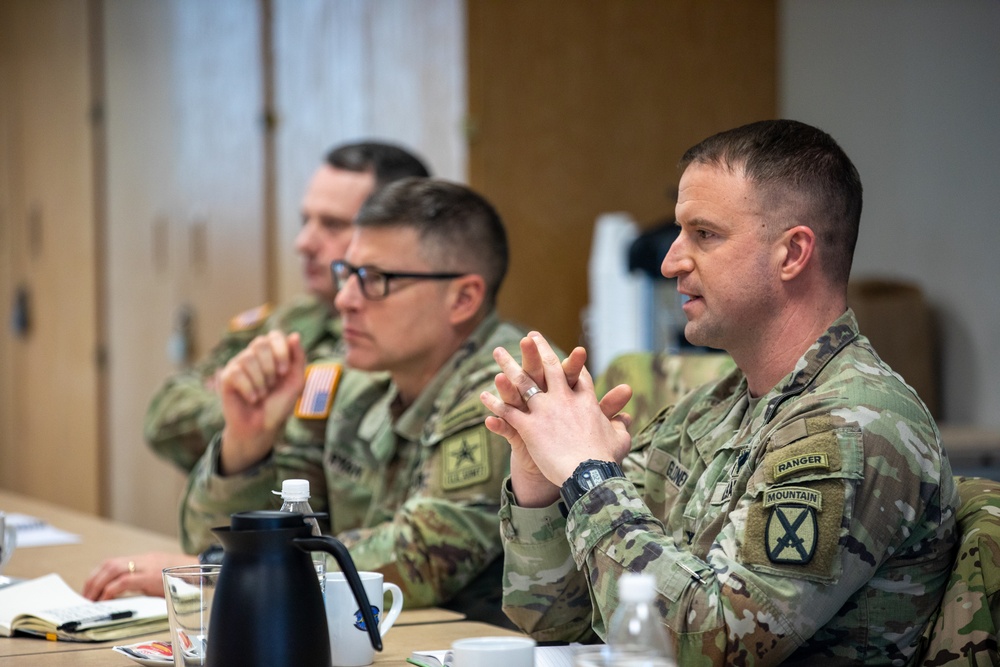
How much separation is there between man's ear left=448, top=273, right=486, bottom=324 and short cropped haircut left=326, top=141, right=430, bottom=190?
83 cm

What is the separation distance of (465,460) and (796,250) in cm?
73

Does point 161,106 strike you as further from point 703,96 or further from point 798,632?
point 798,632

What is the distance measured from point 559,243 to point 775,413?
2.48m

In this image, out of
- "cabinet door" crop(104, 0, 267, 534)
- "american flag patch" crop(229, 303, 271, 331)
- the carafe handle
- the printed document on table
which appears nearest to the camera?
the carafe handle

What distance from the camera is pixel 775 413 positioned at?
1435 mm

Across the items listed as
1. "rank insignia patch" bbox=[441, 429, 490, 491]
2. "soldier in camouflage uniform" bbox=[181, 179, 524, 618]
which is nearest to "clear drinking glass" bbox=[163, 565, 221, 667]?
"rank insignia patch" bbox=[441, 429, 490, 491]

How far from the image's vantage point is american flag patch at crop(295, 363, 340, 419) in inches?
103

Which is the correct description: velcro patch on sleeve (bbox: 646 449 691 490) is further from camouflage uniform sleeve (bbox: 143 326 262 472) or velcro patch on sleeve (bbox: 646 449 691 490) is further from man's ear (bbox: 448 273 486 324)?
camouflage uniform sleeve (bbox: 143 326 262 472)

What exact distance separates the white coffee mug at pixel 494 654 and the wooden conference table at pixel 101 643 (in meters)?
0.29

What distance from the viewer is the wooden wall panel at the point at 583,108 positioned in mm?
3773

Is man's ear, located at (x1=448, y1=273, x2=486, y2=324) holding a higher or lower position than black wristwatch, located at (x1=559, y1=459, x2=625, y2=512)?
higher

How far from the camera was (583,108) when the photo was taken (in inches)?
154

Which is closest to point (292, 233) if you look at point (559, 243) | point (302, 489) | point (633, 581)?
point (559, 243)

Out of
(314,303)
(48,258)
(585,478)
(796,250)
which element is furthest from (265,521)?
(48,258)
